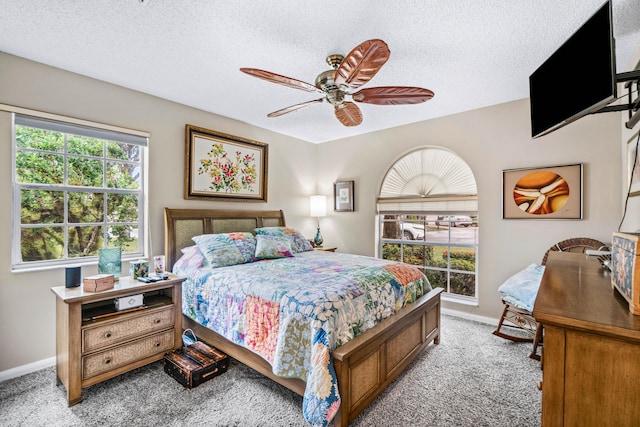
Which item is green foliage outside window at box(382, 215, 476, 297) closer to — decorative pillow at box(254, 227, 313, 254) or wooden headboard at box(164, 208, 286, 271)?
decorative pillow at box(254, 227, 313, 254)

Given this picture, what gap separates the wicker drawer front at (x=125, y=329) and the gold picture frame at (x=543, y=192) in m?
3.68

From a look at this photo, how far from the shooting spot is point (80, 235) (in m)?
2.76

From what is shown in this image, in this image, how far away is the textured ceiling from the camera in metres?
1.83

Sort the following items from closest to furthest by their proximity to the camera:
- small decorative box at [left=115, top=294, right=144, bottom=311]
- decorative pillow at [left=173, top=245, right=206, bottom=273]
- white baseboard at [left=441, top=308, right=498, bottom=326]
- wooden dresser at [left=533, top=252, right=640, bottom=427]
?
wooden dresser at [left=533, top=252, right=640, bottom=427] → small decorative box at [left=115, top=294, right=144, bottom=311] → decorative pillow at [left=173, top=245, right=206, bottom=273] → white baseboard at [left=441, top=308, right=498, bottom=326]

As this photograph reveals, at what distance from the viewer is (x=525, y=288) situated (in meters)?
2.63

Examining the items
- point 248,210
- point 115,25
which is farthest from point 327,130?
point 115,25

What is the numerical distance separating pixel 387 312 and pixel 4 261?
3067 millimetres

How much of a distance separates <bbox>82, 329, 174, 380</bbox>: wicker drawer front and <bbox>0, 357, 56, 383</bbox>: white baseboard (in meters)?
0.82

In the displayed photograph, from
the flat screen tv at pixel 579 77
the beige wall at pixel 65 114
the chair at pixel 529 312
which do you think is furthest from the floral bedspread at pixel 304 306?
the flat screen tv at pixel 579 77

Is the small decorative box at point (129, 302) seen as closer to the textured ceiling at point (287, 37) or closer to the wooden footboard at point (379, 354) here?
the wooden footboard at point (379, 354)

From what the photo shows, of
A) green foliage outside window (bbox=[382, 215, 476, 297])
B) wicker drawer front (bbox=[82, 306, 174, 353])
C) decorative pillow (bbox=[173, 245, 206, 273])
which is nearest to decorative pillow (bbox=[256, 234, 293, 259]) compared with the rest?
decorative pillow (bbox=[173, 245, 206, 273])

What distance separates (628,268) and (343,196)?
4.02 m

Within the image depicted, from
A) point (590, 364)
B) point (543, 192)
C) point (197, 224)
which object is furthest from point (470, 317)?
point (197, 224)

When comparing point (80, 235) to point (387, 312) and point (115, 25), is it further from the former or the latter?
point (387, 312)
